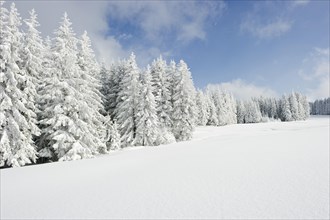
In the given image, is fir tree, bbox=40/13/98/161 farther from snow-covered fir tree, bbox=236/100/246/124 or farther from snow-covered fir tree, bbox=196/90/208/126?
snow-covered fir tree, bbox=236/100/246/124

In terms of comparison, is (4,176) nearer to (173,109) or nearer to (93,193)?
(93,193)

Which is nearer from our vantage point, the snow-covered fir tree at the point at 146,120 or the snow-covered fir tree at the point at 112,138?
the snow-covered fir tree at the point at 112,138

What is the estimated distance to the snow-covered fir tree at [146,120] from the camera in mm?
36188

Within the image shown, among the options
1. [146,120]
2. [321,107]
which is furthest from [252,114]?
[146,120]

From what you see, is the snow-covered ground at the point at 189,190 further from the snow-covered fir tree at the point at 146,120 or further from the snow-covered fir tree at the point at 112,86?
the snow-covered fir tree at the point at 112,86

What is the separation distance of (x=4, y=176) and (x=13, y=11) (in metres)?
15.5

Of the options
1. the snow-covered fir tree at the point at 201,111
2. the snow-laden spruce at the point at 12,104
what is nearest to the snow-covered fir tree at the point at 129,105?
the snow-laden spruce at the point at 12,104

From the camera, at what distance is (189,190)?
838cm

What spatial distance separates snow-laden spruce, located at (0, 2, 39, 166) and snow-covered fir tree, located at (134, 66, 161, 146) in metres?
15.4

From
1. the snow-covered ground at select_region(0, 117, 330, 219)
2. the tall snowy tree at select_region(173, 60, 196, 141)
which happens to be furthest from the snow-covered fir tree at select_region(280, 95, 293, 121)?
the snow-covered ground at select_region(0, 117, 330, 219)

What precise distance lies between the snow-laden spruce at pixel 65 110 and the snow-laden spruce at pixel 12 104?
189 cm

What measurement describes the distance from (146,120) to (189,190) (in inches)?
1120

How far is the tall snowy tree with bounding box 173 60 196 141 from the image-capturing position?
42.0 metres

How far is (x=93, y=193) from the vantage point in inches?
358
